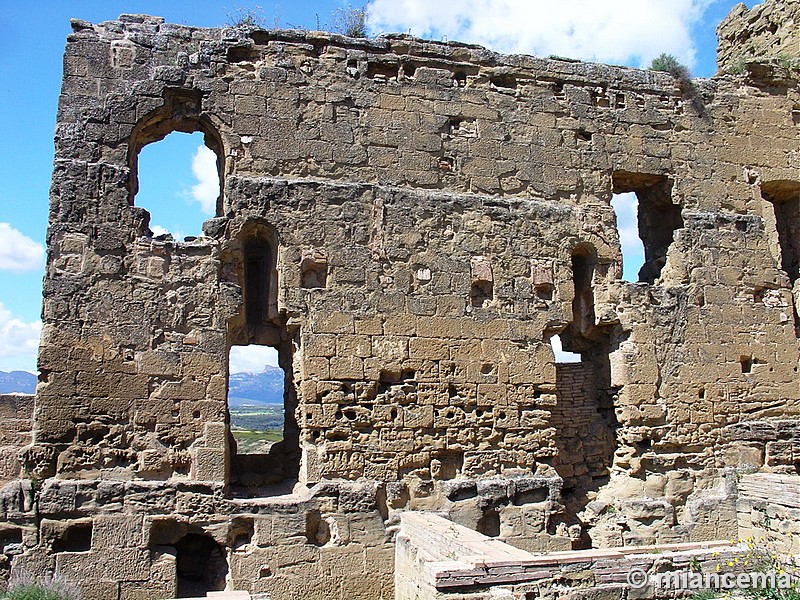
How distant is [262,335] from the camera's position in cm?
912

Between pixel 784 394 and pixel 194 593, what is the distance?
7907 mm

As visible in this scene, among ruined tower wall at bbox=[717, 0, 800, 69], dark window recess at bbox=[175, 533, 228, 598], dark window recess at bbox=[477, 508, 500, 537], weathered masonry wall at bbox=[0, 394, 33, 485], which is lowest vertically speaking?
dark window recess at bbox=[175, 533, 228, 598]

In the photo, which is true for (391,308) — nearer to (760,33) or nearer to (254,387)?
(760,33)

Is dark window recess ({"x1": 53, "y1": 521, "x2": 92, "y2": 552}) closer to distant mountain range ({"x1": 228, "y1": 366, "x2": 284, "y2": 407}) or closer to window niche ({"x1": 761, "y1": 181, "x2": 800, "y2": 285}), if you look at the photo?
window niche ({"x1": 761, "y1": 181, "x2": 800, "y2": 285})

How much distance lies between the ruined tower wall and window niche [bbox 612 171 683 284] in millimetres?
2587

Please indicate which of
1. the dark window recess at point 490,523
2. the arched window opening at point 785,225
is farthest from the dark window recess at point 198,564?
the arched window opening at point 785,225

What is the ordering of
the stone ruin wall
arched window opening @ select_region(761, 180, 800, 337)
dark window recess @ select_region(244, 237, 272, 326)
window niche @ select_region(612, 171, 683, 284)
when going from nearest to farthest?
the stone ruin wall < dark window recess @ select_region(244, 237, 272, 326) < window niche @ select_region(612, 171, 683, 284) < arched window opening @ select_region(761, 180, 800, 337)

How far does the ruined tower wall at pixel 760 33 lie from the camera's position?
11664 mm

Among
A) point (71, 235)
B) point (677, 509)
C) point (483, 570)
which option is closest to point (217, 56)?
point (71, 235)

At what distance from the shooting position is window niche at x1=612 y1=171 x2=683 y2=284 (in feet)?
34.5

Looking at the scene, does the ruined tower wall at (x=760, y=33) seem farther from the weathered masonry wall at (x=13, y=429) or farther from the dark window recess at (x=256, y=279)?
the weathered masonry wall at (x=13, y=429)

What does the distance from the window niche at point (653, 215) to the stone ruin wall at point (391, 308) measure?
1.8 inches

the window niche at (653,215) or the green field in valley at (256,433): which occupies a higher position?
the window niche at (653,215)

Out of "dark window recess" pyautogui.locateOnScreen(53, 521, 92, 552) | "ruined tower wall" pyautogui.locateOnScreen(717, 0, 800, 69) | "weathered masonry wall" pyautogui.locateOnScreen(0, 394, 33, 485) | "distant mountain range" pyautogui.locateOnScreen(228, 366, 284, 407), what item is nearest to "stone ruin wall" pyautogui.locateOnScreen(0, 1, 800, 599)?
"dark window recess" pyautogui.locateOnScreen(53, 521, 92, 552)
